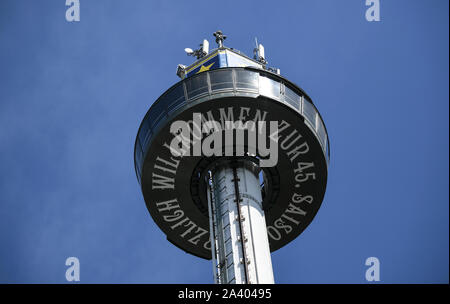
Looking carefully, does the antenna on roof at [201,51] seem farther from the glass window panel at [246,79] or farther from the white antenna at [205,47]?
the glass window panel at [246,79]

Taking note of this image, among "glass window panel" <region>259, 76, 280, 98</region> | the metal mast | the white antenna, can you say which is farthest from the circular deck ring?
the white antenna

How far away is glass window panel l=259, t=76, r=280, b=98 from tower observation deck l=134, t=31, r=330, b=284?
0.07 m

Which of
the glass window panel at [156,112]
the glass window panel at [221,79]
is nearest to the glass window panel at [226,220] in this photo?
the glass window panel at [156,112]

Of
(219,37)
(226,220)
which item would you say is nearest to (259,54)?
(219,37)

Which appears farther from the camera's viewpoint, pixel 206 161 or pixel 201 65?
pixel 201 65

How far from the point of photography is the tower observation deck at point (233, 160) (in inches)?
1432

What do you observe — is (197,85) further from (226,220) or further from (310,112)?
(226,220)

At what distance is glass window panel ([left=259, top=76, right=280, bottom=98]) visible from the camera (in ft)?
122

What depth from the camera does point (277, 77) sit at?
126 feet

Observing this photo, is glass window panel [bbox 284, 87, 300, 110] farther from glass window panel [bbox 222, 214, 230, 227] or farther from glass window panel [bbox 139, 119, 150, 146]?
glass window panel [bbox 139, 119, 150, 146]

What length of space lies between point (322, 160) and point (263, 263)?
8103 millimetres

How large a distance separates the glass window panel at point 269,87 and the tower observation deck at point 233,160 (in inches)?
2.7
